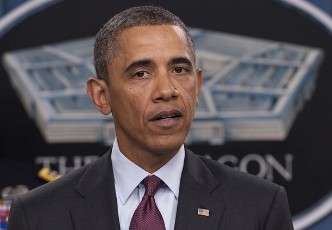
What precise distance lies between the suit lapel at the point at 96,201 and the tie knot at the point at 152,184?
93mm

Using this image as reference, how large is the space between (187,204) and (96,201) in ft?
0.82

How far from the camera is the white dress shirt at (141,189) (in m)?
2.17

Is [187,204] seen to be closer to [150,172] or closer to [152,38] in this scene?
[150,172]

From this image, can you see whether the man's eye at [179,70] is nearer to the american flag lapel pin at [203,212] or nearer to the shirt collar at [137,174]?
the shirt collar at [137,174]

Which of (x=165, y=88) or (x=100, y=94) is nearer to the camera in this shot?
(x=165, y=88)

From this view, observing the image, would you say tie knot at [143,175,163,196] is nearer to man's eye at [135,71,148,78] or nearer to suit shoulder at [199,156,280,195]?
suit shoulder at [199,156,280,195]

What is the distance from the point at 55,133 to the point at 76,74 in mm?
273

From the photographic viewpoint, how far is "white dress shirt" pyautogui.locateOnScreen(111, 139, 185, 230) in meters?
2.17

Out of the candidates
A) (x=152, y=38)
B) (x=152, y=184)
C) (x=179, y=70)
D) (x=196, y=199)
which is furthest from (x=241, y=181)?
(x=152, y=38)

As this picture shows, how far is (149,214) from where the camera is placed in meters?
2.13

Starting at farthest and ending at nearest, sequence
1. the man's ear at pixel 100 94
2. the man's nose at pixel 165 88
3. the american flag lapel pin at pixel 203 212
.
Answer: the man's ear at pixel 100 94 → the american flag lapel pin at pixel 203 212 → the man's nose at pixel 165 88

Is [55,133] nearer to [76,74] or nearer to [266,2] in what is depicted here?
[76,74]

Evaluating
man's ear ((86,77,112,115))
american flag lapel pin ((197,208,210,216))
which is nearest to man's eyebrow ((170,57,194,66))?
man's ear ((86,77,112,115))

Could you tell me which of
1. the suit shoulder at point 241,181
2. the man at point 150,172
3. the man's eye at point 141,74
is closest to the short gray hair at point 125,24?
the man at point 150,172
